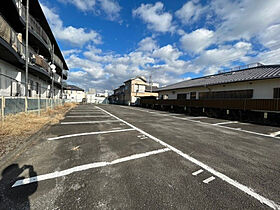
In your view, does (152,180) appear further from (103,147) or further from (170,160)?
(103,147)

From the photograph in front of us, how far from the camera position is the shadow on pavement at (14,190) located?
4.95 ft

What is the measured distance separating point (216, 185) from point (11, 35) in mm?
12255

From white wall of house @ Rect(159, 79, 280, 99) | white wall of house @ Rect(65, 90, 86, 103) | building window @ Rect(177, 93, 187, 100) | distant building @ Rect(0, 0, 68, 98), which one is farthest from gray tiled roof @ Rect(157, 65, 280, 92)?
white wall of house @ Rect(65, 90, 86, 103)

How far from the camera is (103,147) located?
3.46 m

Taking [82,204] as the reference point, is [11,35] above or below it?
above

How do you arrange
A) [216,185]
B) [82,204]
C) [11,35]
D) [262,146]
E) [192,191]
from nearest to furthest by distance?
[82,204]
[192,191]
[216,185]
[262,146]
[11,35]

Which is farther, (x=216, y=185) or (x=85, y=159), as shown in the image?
(x=85, y=159)

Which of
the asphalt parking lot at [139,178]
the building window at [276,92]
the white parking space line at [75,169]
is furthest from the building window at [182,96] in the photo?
the white parking space line at [75,169]

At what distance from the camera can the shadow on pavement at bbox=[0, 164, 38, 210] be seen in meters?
1.51

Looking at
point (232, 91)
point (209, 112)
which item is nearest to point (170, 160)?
point (209, 112)

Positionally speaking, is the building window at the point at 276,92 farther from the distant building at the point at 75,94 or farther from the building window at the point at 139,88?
the distant building at the point at 75,94

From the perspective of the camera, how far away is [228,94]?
1270 cm

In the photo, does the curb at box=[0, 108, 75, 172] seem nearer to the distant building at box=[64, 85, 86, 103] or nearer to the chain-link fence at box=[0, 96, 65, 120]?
the chain-link fence at box=[0, 96, 65, 120]

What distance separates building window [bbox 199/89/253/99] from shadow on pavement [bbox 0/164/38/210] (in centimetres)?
1502
